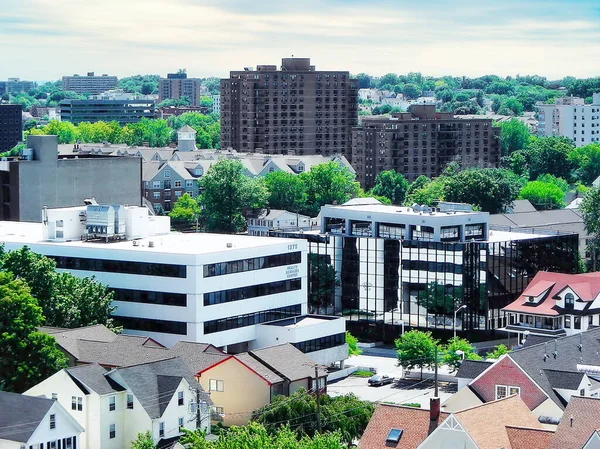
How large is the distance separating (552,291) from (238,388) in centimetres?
3033

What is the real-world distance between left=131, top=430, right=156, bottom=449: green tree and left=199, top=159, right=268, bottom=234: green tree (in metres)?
95.4

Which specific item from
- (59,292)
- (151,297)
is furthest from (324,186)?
(59,292)

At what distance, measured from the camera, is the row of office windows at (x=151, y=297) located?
8698 centimetres

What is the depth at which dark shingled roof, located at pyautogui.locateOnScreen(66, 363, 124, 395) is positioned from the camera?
6912 centimetres

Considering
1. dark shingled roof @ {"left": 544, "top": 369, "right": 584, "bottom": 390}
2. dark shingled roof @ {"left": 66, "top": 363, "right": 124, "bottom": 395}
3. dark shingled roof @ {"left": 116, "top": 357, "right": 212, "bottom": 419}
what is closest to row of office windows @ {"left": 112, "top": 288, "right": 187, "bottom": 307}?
dark shingled roof @ {"left": 116, "top": 357, "right": 212, "bottom": 419}

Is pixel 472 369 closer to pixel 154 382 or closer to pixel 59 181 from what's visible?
pixel 154 382

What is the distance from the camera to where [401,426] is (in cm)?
5753

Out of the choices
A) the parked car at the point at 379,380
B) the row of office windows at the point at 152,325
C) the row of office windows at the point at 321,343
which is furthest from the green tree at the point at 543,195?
the row of office windows at the point at 152,325

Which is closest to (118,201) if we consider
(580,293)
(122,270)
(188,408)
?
(122,270)

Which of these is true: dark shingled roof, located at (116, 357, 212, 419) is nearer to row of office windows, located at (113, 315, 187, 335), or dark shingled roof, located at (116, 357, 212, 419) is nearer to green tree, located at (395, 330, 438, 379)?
row of office windows, located at (113, 315, 187, 335)

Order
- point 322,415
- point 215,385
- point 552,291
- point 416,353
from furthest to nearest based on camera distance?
point 552,291 → point 416,353 → point 215,385 → point 322,415

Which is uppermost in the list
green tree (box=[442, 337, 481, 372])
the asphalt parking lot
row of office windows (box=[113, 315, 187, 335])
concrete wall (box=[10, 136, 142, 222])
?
concrete wall (box=[10, 136, 142, 222])

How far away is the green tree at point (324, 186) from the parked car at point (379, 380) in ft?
288

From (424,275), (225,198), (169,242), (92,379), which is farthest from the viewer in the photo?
(225,198)
